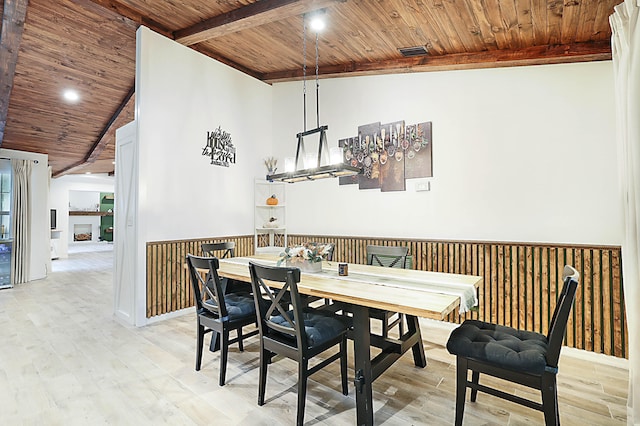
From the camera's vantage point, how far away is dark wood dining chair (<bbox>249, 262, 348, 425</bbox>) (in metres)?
2.06

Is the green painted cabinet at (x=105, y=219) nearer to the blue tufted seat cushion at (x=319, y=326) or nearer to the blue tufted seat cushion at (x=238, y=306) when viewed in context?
the blue tufted seat cushion at (x=238, y=306)

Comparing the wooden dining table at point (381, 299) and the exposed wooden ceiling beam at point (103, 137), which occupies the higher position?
the exposed wooden ceiling beam at point (103, 137)

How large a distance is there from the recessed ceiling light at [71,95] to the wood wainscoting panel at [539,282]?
18.3ft

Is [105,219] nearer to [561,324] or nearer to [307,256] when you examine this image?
[307,256]

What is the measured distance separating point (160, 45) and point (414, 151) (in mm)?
3445

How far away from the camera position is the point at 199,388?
2.50 meters

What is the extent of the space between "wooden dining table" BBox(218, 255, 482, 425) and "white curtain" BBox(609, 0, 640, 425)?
87cm

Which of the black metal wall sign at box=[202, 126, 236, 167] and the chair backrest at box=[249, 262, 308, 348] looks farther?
the black metal wall sign at box=[202, 126, 236, 167]

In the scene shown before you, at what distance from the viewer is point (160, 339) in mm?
3488

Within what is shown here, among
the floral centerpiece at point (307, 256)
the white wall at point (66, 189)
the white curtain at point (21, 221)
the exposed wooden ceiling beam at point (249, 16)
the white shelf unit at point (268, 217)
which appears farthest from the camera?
the white wall at point (66, 189)

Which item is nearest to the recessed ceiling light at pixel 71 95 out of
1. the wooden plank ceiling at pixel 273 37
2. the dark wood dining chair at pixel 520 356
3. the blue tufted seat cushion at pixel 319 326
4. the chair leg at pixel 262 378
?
the wooden plank ceiling at pixel 273 37

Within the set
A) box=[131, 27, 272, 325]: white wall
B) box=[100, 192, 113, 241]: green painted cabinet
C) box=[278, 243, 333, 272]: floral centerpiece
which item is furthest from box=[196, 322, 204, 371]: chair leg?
box=[100, 192, 113, 241]: green painted cabinet

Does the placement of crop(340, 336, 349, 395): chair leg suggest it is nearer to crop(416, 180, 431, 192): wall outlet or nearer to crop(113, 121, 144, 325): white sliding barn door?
crop(416, 180, 431, 192): wall outlet

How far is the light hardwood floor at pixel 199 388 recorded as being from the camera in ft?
7.02
